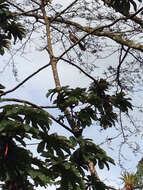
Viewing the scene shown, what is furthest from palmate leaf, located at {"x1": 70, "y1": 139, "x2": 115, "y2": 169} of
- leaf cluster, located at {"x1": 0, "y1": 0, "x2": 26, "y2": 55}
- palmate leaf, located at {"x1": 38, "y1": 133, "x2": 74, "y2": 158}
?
leaf cluster, located at {"x1": 0, "y1": 0, "x2": 26, "y2": 55}

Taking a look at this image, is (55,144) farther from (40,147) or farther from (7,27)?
(7,27)

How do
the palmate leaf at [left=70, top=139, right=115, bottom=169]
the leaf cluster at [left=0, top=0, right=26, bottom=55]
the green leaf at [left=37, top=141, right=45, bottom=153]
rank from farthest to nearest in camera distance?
1. the leaf cluster at [left=0, top=0, right=26, bottom=55]
2. the palmate leaf at [left=70, top=139, right=115, bottom=169]
3. the green leaf at [left=37, top=141, right=45, bottom=153]

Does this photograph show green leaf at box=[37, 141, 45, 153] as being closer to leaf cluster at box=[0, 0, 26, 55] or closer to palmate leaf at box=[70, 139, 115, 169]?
palmate leaf at box=[70, 139, 115, 169]

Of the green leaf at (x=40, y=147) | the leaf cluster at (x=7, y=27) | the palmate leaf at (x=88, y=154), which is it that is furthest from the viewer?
the leaf cluster at (x=7, y=27)

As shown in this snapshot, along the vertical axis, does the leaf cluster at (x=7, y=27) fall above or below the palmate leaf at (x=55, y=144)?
above

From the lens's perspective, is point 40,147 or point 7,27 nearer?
point 40,147

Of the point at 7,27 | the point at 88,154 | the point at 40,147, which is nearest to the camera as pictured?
the point at 40,147

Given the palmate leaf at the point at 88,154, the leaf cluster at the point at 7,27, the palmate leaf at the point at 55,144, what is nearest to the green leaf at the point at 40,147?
the palmate leaf at the point at 55,144

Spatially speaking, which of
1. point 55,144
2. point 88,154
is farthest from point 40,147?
point 88,154

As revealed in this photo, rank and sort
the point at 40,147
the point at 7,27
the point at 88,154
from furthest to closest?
the point at 7,27
the point at 88,154
the point at 40,147

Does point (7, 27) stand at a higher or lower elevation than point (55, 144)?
higher

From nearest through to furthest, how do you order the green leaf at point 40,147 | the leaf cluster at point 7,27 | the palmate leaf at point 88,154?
the green leaf at point 40,147 < the palmate leaf at point 88,154 < the leaf cluster at point 7,27

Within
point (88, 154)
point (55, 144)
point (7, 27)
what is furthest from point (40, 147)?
point (7, 27)

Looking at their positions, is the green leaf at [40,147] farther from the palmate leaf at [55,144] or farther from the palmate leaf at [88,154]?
the palmate leaf at [88,154]
